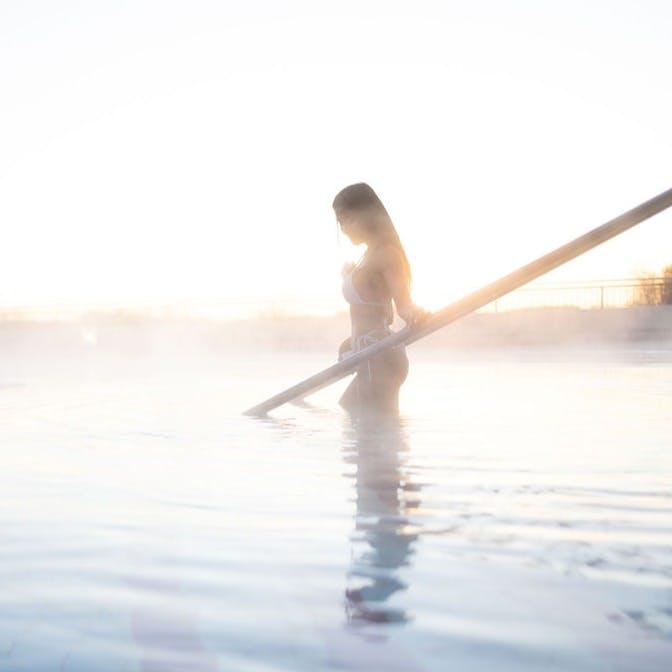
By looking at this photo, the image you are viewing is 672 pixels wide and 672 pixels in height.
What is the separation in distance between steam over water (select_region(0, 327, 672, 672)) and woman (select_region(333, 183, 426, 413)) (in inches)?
35.6

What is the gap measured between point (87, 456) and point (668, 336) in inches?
947

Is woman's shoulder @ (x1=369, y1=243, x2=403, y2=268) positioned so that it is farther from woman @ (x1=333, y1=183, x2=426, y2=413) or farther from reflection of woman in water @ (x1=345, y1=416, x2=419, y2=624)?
reflection of woman in water @ (x1=345, y1=416, x2=419, y2=624)

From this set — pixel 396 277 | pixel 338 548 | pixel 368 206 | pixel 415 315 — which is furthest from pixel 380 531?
pixel 368 206

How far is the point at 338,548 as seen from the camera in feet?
9.14

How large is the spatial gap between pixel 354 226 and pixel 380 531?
421cm

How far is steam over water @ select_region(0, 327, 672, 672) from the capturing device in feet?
6.26

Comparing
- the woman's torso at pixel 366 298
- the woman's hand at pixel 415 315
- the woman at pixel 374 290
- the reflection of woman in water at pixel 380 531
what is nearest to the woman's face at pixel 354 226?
the woman at pixel 374 290

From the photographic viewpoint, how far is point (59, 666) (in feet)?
5.97

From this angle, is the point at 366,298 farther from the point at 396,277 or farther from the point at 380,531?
the point at 380,531

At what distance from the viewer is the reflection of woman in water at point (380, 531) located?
2.17m

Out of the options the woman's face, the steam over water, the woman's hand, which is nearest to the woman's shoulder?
the woman's face

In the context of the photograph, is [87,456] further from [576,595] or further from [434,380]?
[434,380]

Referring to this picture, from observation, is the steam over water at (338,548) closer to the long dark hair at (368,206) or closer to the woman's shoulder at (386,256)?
the woman's shoulder at (386,256)

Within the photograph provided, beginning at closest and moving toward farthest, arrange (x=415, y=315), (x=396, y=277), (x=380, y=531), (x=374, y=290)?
(x=380, y=531)
(x=415, y=315)
(x=396, y=277)
(x=374, y=290)
